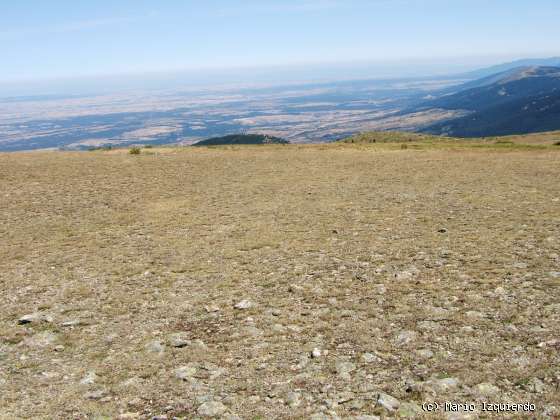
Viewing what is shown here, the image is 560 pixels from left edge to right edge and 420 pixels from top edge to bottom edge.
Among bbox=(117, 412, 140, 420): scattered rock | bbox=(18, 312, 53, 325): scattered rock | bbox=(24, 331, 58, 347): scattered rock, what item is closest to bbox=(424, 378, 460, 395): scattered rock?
bbox=(117, 412, 140, 420): scattered rock

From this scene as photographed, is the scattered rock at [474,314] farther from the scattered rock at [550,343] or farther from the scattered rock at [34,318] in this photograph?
the scattered rock at [34,318]

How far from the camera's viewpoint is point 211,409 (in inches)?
304

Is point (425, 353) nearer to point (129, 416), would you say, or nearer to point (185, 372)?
point (185, 372)

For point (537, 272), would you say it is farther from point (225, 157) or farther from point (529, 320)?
point (225, 157)

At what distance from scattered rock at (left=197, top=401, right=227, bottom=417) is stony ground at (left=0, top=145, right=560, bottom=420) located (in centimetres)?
4

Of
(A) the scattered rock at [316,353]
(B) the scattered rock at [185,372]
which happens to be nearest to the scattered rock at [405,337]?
(A) the scattered rock at [316,353]

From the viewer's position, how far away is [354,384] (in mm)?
8180

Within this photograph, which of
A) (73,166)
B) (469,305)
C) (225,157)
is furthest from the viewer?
(225,157)

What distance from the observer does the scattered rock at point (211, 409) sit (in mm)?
7586

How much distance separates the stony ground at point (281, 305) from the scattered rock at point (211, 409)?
38 mm

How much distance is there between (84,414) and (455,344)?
23.6ft

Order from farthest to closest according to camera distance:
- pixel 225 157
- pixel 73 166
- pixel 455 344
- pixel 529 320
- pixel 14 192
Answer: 1. pixel 225 157
2. pixel 73 166
3. pixel 14 192
4. pixel 529 320
5. pixel 455 344

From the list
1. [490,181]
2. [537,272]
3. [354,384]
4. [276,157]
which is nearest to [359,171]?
[490,181]

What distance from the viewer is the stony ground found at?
Answer: 8031 mm
